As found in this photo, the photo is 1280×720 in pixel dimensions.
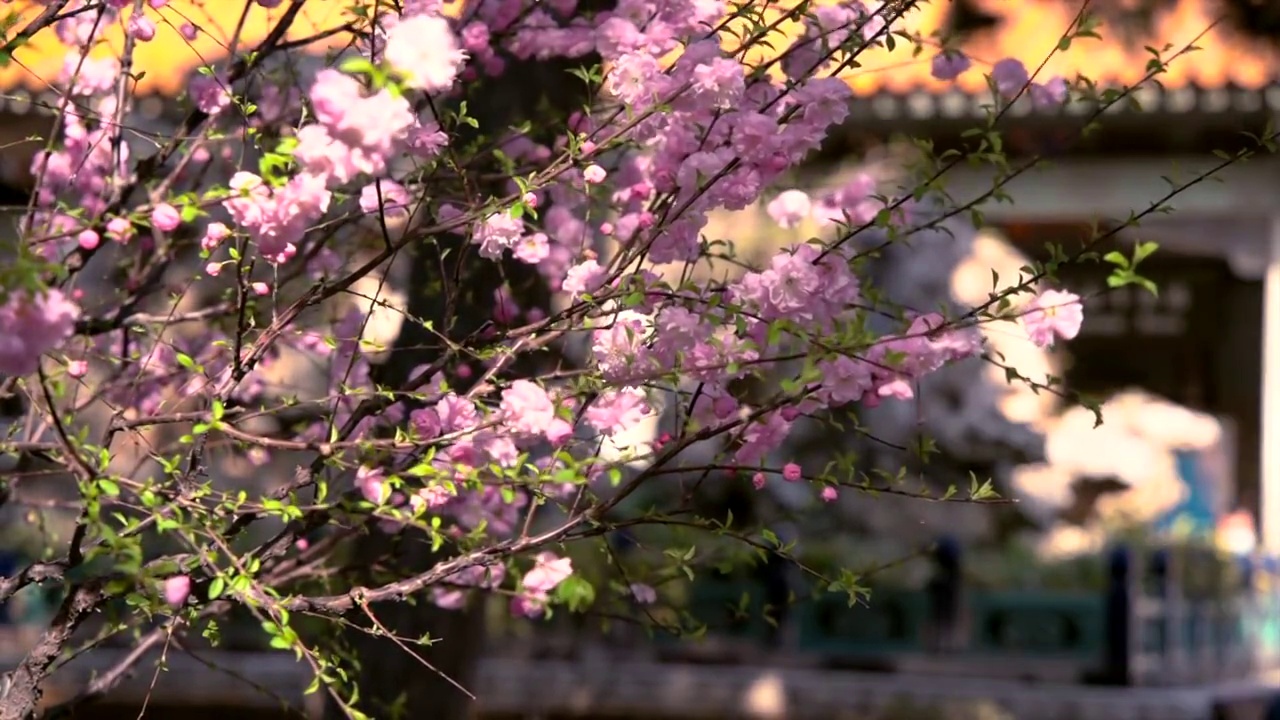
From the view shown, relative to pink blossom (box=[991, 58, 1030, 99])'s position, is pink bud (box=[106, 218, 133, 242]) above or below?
below

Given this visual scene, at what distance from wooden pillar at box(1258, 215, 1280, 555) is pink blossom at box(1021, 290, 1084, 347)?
10991 mm

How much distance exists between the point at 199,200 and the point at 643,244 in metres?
0.84

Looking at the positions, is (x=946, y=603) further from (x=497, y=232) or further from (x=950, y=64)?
(x=497, y=232)

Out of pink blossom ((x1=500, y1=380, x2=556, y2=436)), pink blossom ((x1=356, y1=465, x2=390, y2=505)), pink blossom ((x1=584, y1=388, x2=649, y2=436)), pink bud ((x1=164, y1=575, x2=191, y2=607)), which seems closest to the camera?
pink bud ((x1=164, y1=575, x2=191, y2=607))

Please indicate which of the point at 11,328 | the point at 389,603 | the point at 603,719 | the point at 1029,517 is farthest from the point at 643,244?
the point at 1029,517

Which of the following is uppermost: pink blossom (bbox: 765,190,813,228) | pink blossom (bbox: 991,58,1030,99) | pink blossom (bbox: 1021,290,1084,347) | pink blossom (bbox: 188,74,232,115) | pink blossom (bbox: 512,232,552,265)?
pink blossom (bbox: 991,58,1030,99)

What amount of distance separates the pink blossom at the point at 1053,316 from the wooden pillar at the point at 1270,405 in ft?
36.1

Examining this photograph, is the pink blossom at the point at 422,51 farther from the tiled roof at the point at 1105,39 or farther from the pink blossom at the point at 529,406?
the tiled roof at the point at 1105,39

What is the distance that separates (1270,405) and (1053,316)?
11.5 m

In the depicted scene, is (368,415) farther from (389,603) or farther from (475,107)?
(475,107)

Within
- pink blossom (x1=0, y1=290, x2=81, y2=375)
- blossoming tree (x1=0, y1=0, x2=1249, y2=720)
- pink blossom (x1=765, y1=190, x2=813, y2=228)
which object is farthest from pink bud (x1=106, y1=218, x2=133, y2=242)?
pink blossom (x1=765, y1=190, x2=813, y2=228)

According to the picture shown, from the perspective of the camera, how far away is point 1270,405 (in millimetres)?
13664

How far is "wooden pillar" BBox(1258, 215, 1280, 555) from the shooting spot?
13.4m

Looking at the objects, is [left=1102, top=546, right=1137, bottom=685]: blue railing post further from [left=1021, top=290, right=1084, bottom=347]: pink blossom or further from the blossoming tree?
[left=1021, top=290, right=1084, bottom=347]: pink blossom
